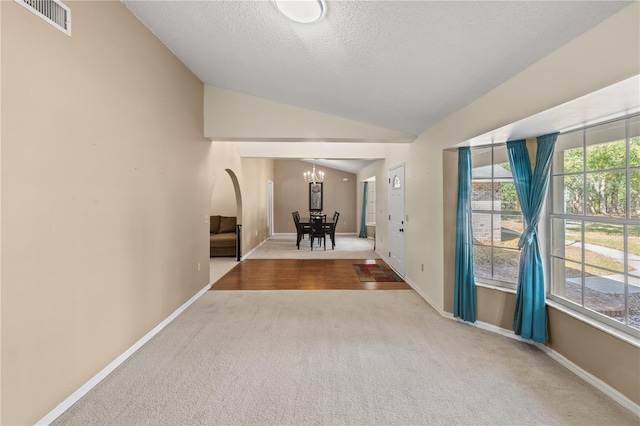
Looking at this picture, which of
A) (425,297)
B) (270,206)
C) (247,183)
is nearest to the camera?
(425,297)

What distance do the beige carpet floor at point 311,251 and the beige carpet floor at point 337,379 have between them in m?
3.52

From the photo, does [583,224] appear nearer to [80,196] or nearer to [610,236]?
[610,236]

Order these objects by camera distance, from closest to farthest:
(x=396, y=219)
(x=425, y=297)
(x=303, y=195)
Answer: (x=425, y=297)
(x=396, y=219)
(x=303, y=195)

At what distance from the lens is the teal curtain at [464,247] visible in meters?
3.00

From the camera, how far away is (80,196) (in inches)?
75.6

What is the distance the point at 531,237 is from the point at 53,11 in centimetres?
383

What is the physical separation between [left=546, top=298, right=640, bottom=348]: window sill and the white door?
250 cm

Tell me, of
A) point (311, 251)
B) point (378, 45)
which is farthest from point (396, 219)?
point (378, 45)

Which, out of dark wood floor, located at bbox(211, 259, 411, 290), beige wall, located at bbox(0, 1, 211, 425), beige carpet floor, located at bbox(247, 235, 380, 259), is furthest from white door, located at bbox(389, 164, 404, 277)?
beige wall, located at bbox(0, 1, 211, 425)

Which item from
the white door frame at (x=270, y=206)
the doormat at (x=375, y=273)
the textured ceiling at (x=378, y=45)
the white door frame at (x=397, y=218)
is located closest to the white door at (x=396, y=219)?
the white door frame at (x=397, y=218)

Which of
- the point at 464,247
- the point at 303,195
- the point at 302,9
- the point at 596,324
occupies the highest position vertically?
the point at 302,9

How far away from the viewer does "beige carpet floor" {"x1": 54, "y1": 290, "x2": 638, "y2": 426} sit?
1731 mm

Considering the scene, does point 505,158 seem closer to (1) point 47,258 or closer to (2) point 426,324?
(2) point 426,324

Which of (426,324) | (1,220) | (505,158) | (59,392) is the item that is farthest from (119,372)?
(505,158)
